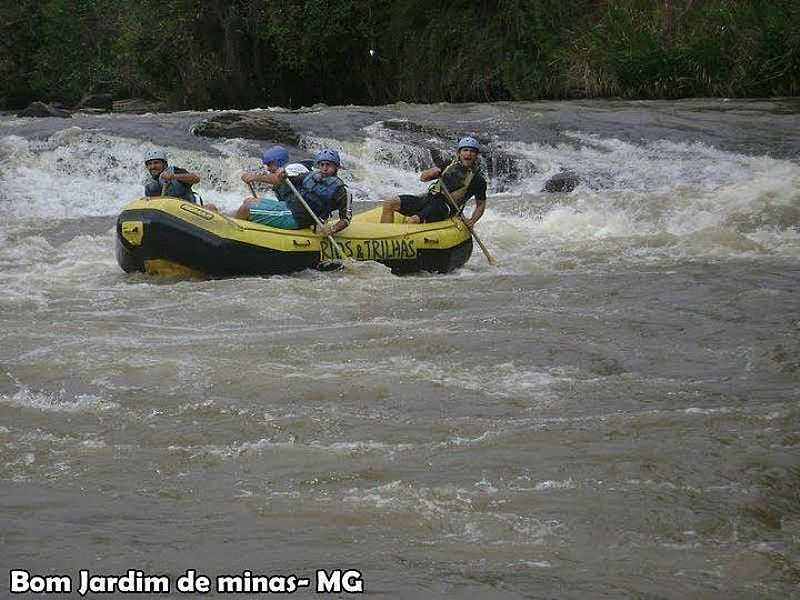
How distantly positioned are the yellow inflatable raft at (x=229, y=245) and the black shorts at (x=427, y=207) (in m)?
0.49

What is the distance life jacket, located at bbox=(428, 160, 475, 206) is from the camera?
10.1m

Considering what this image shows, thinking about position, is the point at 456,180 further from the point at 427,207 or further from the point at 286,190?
the point at 286,190

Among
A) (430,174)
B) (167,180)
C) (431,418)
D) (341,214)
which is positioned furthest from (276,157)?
(431,418)

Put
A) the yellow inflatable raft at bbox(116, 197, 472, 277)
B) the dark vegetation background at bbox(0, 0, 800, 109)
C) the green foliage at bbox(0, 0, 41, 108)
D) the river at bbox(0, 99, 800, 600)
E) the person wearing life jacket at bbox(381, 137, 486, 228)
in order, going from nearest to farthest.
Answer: the river at bbox(0, 99, 800, 600) < the yellow inflatable raft at bbox(116, 197, 472, 277) < the person wearing life jacket at bbox(381, 137, 486, 228) < the dark vegetation background at bbox(0, 0, 800, 109) < the green foliage at bbox(0, 0, 41, 108)

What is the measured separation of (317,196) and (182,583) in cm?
607

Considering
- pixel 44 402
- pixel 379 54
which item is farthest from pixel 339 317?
pixel 379 54

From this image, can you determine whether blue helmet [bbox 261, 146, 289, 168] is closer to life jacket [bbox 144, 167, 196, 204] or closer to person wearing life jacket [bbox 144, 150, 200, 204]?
person wearing life jacket [bbox 144, 150, 200, 204]

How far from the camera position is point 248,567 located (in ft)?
12.2

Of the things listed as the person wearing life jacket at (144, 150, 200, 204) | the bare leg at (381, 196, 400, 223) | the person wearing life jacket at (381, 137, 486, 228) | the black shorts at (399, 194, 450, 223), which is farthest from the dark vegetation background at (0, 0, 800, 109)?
the person wearing life jacket at (144, 150, 200, 204)

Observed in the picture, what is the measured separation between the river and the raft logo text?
1.5 inches

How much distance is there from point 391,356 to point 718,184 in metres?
8.61

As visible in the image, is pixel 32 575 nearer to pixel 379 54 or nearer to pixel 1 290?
pixel 1 290

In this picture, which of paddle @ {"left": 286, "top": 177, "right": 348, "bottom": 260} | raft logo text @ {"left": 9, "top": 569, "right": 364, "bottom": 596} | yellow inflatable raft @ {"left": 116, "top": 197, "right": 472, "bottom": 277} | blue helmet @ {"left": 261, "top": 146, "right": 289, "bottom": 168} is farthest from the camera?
blue helmet @ {"left": 261, "top": 146, "right": 289, "bottom": 168}

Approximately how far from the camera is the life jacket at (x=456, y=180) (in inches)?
397
